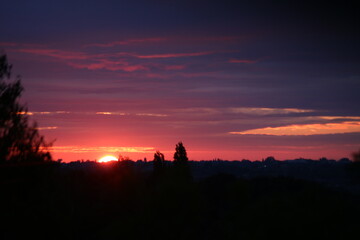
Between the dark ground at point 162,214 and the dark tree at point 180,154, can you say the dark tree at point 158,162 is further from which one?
the dark ground at point 162,214

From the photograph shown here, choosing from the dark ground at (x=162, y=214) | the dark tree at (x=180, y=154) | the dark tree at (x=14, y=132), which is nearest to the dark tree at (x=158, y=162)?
the dark tree at (x=180, y=154)

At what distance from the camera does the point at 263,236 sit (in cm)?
2302

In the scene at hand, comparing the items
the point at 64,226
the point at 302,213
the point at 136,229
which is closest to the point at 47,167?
the point at 64,226

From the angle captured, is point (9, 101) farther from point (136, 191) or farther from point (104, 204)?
point (104, 204)

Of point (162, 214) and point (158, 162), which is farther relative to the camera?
point (158, 162)

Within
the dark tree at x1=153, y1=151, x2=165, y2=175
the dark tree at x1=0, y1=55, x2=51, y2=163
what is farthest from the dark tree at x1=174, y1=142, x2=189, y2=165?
the dark tree at x1=0, y1=55, x2=51, y2=163

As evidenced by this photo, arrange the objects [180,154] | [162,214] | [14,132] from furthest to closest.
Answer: [180,154], [162,214], [14,132]

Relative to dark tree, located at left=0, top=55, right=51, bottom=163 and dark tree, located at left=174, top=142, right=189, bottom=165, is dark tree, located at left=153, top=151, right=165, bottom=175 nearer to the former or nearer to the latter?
dark tree, located at left=174, top=142, right=189, bottom=165

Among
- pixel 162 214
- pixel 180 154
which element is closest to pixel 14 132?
pixel 162 214

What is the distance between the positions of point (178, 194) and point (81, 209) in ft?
48.2

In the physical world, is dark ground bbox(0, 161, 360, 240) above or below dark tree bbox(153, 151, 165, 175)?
below

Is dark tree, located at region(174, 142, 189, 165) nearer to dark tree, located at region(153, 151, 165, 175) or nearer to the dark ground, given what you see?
dark tree, located at region(153, 151, 165, 175)

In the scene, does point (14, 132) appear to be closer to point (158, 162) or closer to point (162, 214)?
point (162, 214)

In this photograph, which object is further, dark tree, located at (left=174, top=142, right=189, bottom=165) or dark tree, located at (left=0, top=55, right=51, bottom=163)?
dark tree, located at (left=174, top=142, right=189, bottom=165)
